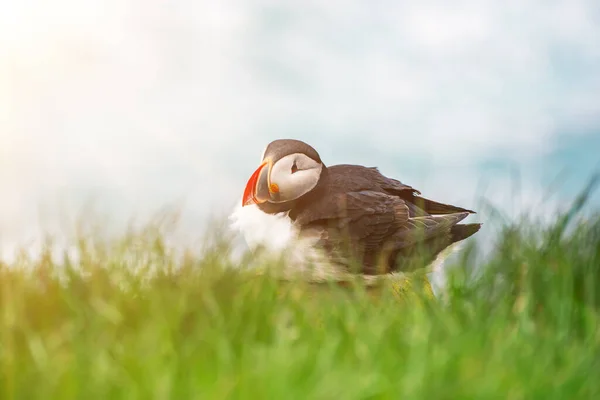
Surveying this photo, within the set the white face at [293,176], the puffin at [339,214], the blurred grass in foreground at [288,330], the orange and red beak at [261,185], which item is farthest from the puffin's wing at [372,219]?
the blurred grass in foreground at [288,330]

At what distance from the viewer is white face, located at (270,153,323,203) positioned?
14.4 feet

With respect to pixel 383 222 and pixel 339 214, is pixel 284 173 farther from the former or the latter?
pixel 383 222

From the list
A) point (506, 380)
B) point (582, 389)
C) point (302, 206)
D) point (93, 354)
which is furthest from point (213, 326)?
point (302, 206)

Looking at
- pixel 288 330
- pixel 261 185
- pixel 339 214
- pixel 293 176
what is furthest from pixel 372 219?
pixel 288 330

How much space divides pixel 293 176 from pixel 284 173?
55mm

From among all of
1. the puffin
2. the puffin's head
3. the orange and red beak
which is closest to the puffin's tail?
the puffin

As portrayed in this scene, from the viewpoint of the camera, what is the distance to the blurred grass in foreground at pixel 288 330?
2387 mm

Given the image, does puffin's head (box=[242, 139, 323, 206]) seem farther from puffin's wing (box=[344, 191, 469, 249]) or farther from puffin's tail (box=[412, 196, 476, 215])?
puffin's tail (box=[412, 196, 476, 215])

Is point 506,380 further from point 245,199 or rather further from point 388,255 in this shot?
point 245,199

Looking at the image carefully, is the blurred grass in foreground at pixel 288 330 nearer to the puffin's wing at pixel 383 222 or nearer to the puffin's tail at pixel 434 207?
the puffin's wing at pixel 383 222

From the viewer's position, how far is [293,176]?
440 centimetres

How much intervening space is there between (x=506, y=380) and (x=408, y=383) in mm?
352

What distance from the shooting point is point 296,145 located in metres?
4.45

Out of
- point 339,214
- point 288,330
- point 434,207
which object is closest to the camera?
point 288,330
